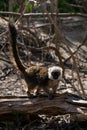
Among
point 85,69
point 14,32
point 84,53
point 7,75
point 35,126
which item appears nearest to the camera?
point 14,32

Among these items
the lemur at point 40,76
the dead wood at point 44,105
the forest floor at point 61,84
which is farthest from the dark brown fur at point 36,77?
the forest floor at point 61,84

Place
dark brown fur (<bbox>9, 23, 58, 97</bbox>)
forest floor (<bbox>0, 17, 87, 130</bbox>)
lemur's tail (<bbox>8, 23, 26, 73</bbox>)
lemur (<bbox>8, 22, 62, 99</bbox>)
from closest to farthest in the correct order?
lemur's tail (<bbox>8, 23, 26, 73</bbox>) < lemur (<bbox>8, 22, 62, 99</bbox>) < dark brown fur (<bbox>9, 23, 58, 97</bbox>) < forest floor (<bbox>0, 17, 87, 130</bbox>)

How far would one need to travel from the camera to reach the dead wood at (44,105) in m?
4.88

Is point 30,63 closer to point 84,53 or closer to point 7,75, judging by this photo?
point 7,75

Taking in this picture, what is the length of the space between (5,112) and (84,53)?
3301 mm

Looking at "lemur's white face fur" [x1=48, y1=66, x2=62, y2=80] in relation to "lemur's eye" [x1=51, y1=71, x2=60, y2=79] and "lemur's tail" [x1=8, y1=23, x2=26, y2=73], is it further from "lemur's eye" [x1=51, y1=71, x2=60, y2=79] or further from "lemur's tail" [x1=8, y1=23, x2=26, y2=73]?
"lemur's tail" [x1=8, y1=23, x2=26, y2=73]

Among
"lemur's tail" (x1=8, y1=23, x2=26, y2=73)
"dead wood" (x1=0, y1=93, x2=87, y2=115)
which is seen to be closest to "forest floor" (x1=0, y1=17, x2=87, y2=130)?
"dead wood" (x1=0, y1=93, x2=87, y2=115)

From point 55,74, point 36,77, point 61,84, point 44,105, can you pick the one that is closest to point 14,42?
point 36,77

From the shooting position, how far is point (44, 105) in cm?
494

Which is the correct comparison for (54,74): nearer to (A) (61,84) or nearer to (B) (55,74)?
(B) (55,74)

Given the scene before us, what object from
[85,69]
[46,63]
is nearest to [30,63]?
[46,63]

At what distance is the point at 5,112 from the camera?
196 inches

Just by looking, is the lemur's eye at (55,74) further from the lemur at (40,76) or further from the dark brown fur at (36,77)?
the dark brown fur at (36,77)

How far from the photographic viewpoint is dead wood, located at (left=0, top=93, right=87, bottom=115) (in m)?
4.88
